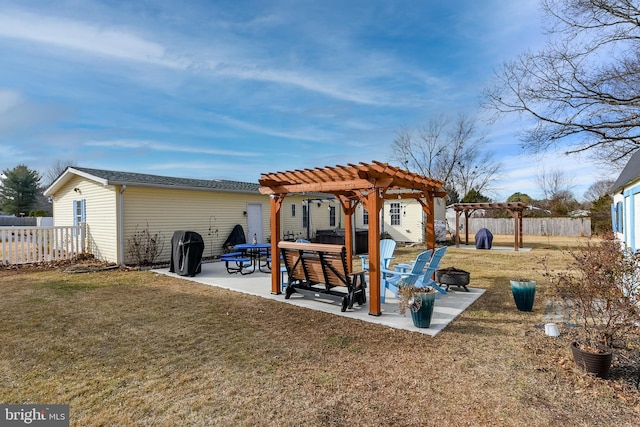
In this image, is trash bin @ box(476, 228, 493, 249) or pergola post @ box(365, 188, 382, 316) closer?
pergola post @ box(365, 188, 382, 316)

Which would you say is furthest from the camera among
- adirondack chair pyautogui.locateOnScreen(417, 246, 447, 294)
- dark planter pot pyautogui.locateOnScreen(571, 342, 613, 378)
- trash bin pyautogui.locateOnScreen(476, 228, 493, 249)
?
trash bin pyautogui.locateOnScreen(476, 228, 493, 249)

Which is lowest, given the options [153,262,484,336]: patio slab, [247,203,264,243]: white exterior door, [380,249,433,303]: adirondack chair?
[153,262,484,336]: patio slab

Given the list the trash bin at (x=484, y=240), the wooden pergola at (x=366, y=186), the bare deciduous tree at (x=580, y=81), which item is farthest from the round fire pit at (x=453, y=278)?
the trash bin at (x=484, y=240)

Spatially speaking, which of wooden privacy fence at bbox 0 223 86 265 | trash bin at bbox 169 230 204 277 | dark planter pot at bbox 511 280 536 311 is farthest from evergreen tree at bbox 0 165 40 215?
dark planter pot at bbox 511 280 536 311

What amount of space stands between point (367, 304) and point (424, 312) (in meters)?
1.53

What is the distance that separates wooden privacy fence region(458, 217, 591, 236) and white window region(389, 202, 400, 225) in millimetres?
10116

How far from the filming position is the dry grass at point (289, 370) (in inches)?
101

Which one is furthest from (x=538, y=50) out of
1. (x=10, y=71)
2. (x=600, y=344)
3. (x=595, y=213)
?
(x=595, y=213)

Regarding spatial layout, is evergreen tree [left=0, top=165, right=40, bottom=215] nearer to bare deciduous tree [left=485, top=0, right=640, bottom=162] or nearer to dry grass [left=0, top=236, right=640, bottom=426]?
dry grass [left=0, top=236, right=640, bottom=426]

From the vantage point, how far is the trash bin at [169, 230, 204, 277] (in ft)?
28.4

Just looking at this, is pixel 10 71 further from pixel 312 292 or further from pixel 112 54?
pixel 312 292

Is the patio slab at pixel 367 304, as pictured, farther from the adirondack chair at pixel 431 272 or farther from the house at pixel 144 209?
the house at pixel 144 209

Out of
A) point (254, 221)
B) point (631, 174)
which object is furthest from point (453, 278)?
point (254, 221)

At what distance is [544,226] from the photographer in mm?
24391
